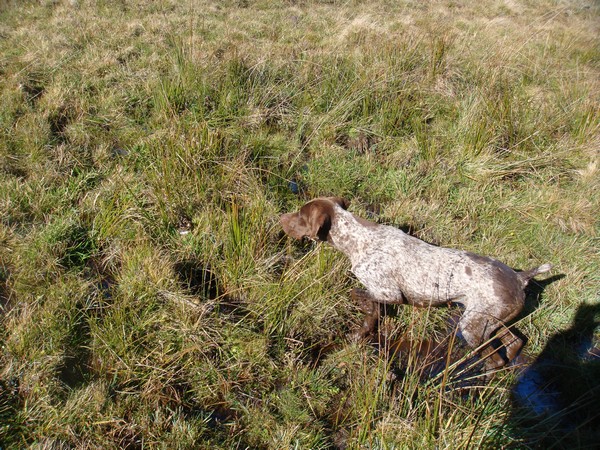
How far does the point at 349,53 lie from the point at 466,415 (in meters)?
5.90

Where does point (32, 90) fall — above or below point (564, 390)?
above

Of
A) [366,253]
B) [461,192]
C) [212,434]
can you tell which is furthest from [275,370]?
[461,192]

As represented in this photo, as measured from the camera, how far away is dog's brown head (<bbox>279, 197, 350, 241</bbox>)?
4.02 metres

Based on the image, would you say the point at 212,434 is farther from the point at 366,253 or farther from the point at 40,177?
the point at 40,177

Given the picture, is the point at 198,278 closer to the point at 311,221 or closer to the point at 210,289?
the point at 210,289

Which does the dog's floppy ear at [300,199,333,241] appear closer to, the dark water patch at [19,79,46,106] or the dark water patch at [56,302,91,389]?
the dark water patch at [56,302,91,389]

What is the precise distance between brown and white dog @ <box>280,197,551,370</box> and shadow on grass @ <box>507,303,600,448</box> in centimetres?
28

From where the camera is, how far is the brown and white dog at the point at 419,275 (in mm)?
3533

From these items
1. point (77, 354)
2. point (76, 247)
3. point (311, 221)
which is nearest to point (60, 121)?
point (76, 247)

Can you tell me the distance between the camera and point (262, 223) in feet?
13.6

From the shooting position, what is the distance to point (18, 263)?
3801mm

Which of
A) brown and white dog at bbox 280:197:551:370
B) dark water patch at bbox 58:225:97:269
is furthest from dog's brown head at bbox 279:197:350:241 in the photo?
dark water patch at bbox 58:225:97:269

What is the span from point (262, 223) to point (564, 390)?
280cm

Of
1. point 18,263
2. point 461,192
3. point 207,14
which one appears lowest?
point 461,192
